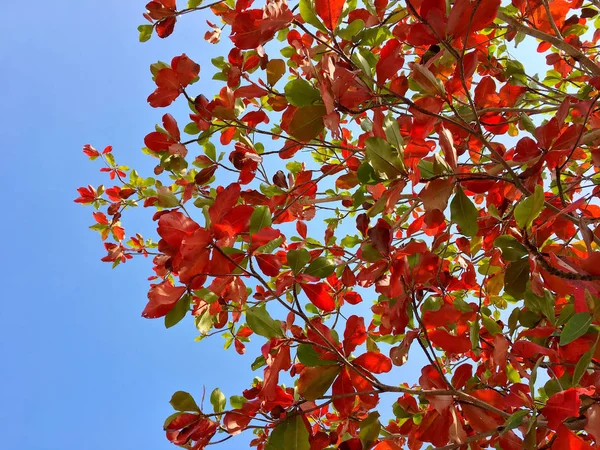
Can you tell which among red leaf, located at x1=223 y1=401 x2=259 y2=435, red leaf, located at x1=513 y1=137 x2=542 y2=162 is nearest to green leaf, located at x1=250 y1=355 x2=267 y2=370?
red leaf, located at x1=223 y1=401 x2=259 y2=435

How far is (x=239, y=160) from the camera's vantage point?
1.49 m

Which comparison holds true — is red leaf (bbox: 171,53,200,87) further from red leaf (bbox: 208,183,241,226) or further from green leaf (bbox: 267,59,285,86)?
red leaf (bbox: 208,183,241,226)

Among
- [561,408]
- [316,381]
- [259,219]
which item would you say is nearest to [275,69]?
[259,219]

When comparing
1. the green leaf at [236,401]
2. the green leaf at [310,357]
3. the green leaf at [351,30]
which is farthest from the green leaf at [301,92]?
the green leaf at [236,401]

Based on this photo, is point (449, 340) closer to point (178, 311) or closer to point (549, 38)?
point (178, 311)

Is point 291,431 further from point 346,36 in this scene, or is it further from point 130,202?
point 130,202

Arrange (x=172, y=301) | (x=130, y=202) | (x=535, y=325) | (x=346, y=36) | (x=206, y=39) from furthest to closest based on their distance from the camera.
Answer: (x=130, y=202) → (x=206, y=39) → (x=535, y=325) → (x=346, y=36) → (x=172, y=301)

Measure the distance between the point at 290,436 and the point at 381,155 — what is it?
0.73m

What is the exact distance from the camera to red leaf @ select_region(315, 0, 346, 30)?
100 centimetres

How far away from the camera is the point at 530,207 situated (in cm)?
83

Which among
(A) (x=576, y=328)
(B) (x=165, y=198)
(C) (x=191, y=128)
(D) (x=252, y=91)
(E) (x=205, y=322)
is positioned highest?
(C) (x=191, y=128)

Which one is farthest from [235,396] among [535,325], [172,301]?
[535,325]

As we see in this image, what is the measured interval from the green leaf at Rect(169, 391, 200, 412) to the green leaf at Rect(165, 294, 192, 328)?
0.92ft

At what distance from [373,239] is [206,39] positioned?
4.75 ft
